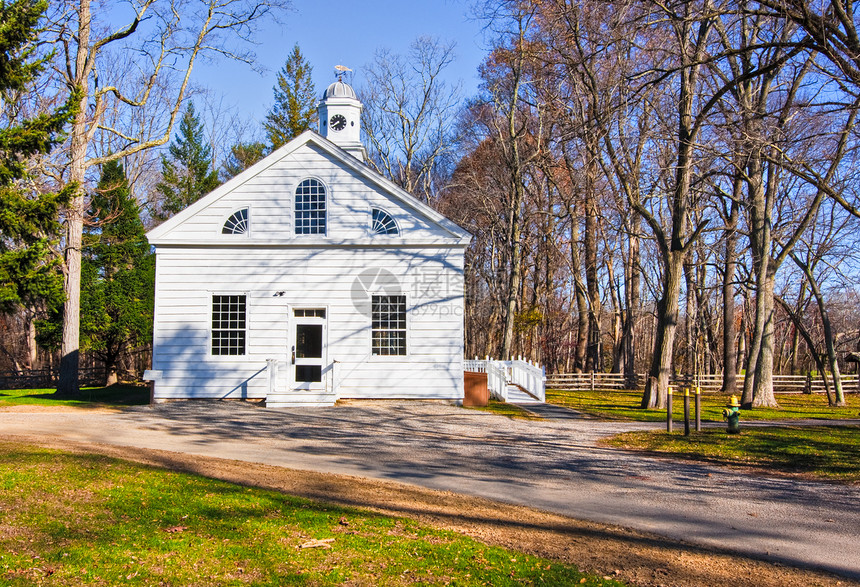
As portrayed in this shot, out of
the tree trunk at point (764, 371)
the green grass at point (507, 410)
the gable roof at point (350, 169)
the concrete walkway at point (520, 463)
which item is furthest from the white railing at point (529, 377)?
the tree trunk at point (764, 371)

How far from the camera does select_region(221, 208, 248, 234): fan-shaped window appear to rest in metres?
19.5

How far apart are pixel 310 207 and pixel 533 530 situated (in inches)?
555

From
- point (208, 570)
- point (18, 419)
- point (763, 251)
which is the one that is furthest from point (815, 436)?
point (18, 419)

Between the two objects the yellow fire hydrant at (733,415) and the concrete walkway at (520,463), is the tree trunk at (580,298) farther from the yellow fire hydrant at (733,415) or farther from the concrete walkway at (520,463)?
the yellow fire hydrant at (733,415)

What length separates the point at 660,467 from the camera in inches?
436

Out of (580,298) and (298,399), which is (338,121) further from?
(580,298)

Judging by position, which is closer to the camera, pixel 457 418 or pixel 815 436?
pixel 815 436

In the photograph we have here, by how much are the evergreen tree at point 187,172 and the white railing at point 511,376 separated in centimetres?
2373

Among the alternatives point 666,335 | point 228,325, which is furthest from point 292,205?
point 666,335


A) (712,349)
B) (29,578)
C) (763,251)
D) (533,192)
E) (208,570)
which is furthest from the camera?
(712,349)

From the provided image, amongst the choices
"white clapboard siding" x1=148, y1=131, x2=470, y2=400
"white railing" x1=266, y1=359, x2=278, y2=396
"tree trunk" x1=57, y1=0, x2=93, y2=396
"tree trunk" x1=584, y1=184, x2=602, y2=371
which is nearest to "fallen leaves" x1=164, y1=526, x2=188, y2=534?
"white railing" x1=266, y1=359, x2=278, y2=396

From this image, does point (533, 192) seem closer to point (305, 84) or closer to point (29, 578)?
point (305, 84)

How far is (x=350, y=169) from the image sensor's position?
19.7 m

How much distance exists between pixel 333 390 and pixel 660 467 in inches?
388
